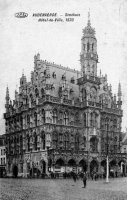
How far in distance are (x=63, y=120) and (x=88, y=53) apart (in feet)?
33.8

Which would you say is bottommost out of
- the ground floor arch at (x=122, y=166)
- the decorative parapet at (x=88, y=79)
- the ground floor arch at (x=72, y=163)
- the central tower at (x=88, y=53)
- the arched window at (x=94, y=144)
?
the ground floor arch at (x=122, y=166)

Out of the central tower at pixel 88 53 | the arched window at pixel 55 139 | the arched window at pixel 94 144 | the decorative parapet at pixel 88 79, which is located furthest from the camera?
the central tower at pixel 88 53

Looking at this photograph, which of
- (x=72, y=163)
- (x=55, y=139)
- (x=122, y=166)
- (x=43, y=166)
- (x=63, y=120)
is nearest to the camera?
(x=43, y=166)

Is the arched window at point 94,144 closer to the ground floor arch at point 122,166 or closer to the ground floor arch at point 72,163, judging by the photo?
the ground floor arch at point 72,163

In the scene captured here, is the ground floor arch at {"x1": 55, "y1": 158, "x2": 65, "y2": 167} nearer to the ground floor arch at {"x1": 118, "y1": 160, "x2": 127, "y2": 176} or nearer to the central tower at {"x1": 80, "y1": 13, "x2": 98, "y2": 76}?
the ground floor arch at {"x1": 118, "y1": 160, "x2": 127, "y2": 176}

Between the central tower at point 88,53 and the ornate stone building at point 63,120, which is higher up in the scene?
the central tower at point 88,53

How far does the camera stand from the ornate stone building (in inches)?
1802

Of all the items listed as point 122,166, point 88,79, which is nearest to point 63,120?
point 88,79

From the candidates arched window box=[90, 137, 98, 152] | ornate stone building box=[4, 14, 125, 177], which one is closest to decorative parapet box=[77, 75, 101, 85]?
ornate stone building box=[4, 14, 125, 177]

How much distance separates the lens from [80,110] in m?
50.2

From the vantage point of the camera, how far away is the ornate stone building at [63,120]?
45781mm

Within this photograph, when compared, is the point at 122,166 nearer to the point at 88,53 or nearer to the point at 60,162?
the point at 60,162

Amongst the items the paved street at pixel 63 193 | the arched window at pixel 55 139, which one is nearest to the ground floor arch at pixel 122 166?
the arched window at pixel 55 139

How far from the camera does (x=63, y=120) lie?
157 ft
